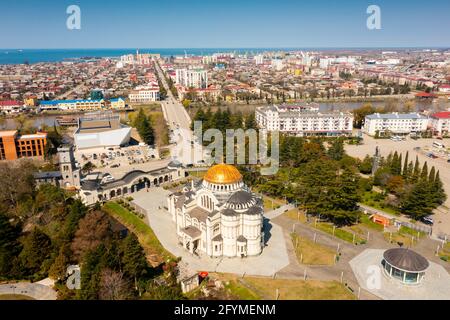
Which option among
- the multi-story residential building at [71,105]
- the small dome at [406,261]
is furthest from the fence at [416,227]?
the multi-story residential building at [71,105]

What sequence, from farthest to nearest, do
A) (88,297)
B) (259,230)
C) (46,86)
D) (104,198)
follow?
(46,86), (104,198), (259,230), (88,297)

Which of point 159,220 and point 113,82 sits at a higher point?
point 113,82

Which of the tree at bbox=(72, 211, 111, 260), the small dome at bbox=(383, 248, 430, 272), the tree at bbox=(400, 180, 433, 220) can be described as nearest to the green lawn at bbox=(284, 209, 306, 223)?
the small dome at bbox=(383, 248, 430, 272)

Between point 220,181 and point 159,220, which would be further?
point 159,220

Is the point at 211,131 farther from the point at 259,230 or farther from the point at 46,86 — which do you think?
the point at 46,86

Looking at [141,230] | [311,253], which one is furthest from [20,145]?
[311,253]

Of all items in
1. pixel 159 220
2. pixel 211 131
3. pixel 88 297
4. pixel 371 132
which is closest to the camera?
pixel 88 297

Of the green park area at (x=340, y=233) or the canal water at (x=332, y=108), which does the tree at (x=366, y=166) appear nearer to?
the green park area at (x=340, y=233)

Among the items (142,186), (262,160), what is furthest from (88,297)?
(262,160)
